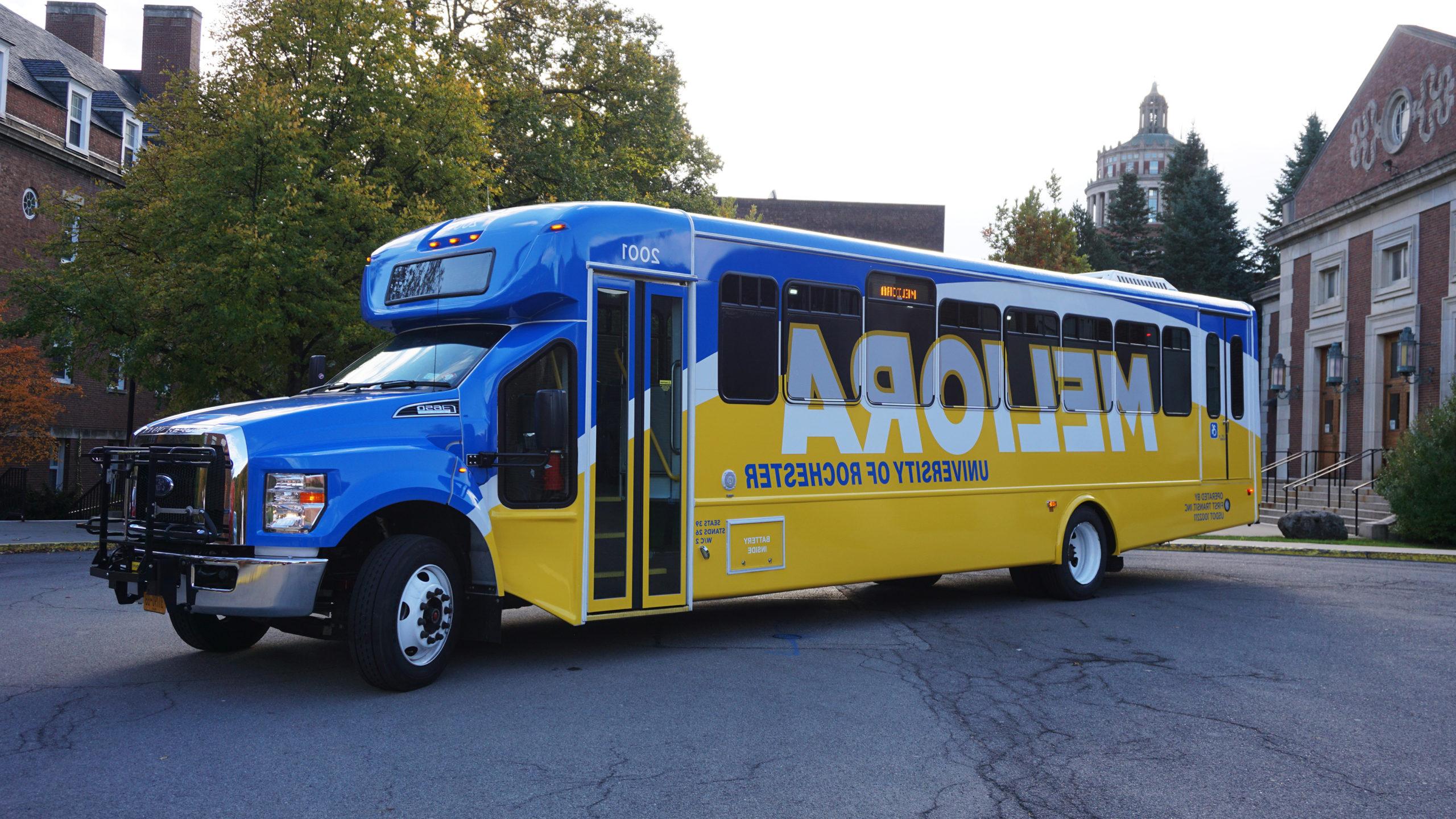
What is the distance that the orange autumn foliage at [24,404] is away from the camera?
2355cm

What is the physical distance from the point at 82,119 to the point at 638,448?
31.9 m

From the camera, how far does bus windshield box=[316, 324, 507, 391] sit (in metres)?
7.71

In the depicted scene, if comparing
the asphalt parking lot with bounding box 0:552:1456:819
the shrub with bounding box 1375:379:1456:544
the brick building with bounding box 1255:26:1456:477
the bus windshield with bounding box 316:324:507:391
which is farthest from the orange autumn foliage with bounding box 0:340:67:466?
the brick building with bounding box 1255:26:1456:477

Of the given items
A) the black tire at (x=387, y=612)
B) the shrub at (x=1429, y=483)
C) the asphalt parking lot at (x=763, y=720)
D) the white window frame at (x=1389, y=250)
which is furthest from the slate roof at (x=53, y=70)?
the white window frame at (x=1389, y=250)

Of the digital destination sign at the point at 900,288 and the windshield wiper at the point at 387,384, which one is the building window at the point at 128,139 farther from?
the digital destination sign at the point at 900,288

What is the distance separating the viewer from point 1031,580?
12.0 meters

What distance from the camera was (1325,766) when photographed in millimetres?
5762

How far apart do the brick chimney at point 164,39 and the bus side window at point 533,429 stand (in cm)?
3779

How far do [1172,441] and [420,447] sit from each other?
8.75 m

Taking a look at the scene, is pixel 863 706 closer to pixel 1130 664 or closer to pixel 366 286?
pixel 1130 664

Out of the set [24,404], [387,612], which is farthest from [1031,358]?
[24,404]

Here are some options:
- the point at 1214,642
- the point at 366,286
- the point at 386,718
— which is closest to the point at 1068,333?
the point at 1214,642

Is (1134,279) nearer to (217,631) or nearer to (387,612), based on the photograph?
(387,612)

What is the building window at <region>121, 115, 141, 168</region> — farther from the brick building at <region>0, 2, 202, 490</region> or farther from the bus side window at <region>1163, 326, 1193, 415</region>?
the bus side window at <region>1163, 326, 1193, 415</region>
